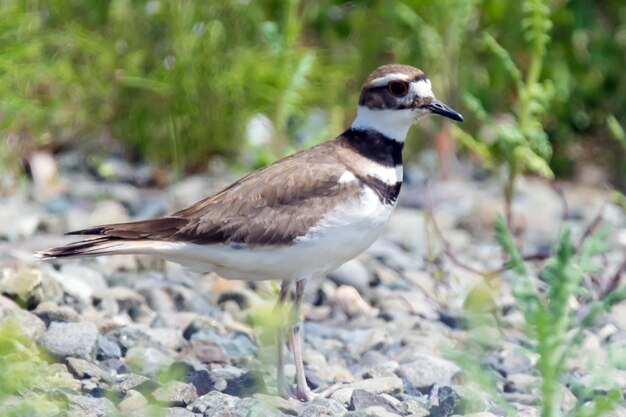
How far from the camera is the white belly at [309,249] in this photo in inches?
183

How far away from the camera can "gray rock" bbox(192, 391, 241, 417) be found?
162 inches

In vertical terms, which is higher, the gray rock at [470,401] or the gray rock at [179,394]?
the gray rock at [179,394]

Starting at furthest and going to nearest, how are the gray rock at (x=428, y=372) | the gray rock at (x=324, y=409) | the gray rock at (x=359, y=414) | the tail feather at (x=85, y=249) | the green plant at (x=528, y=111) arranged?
the green plant at (x=528, y=111), the gray rock at (x=428, y=372), the tail feather at (x=85, y=249), the gray rock at (x=324, y=409), the gray rock at (x=359, y=414)

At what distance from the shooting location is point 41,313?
16.4 ft

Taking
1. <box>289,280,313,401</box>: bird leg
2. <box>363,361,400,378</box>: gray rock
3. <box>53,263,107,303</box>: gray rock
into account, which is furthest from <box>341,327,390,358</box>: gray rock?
<box>53,263,107,303</box>: gray rock

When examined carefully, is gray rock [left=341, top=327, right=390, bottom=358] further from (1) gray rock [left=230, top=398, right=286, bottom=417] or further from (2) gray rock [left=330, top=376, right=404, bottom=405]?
(1) gray rock [left=230, top=398, right=286, bottom=417]

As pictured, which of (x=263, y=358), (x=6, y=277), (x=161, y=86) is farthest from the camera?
(x=161, y=86)

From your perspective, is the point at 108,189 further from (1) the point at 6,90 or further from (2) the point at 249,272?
(2) the point at 249,272

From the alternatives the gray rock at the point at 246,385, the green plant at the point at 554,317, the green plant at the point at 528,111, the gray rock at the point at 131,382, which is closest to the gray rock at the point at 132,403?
the gray rock at the point at 131,382

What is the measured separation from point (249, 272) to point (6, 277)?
1.26 metres

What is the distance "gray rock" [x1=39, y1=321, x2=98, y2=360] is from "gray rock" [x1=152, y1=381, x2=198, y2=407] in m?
0.48

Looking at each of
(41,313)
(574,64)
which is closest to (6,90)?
(41,313)

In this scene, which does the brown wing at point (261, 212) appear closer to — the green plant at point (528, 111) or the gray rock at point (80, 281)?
the gray rock at point (80, 281)

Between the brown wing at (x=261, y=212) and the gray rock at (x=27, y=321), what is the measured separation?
1.39 ft
